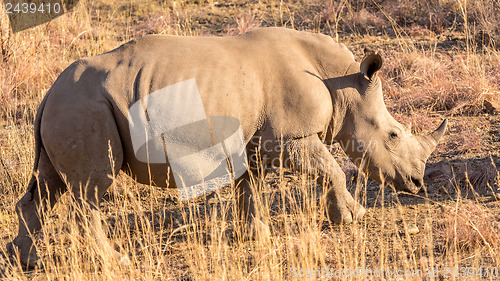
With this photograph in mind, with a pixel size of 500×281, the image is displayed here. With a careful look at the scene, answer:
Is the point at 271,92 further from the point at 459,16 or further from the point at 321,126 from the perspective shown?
the point at 459,16

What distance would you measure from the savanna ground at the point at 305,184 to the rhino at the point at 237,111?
0.24 meters

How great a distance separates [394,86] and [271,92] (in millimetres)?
3683

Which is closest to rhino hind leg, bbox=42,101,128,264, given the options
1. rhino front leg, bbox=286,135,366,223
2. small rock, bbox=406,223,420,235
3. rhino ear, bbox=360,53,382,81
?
rhino front leg, bbox=286,135,366,223

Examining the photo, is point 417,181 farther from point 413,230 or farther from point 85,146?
point 85,146

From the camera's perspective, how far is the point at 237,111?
5008 millimetres

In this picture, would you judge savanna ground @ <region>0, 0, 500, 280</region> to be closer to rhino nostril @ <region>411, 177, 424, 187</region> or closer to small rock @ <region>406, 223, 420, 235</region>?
small rock @ <region>406, 223, 420, 235</region>

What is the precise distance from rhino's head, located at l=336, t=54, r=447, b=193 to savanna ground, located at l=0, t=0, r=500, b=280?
28cm

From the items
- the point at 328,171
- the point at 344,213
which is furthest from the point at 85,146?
the point at 344,213

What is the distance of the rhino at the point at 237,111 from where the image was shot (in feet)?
15.7

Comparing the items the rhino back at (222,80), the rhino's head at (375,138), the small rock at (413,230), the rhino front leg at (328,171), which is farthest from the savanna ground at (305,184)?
the rhino back at (222,80)

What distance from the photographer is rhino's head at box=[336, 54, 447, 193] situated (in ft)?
17.7

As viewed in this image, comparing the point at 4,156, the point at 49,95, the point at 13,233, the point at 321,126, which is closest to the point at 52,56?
the point at 4,156

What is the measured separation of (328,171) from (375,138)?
1.78 ft

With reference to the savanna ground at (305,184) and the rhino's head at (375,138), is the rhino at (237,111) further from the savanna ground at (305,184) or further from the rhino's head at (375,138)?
the savanna ground at (305,184)
